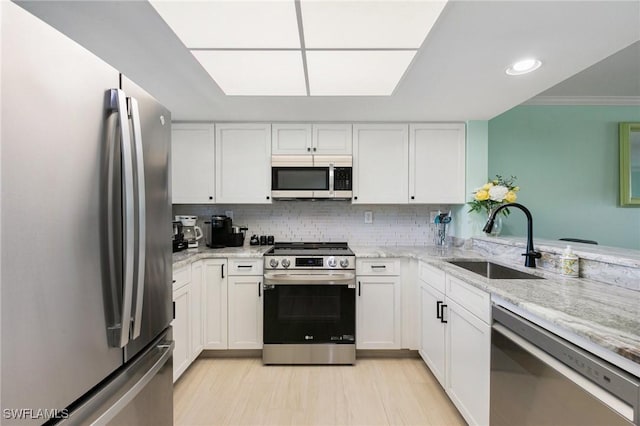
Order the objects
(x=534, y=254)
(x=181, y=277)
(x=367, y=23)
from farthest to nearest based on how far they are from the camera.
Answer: (x=181, y=277) → (x=534, y=254) → (x=367, y=23)

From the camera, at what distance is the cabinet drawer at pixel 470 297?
146cm

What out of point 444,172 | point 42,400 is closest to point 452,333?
point 444,172

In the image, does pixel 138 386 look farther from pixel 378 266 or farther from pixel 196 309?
pixel 378 266

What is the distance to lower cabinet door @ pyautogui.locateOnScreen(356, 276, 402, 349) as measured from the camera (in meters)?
2.57

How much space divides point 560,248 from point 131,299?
2182mm

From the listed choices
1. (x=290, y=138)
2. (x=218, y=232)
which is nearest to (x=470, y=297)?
(x=290, y=138)

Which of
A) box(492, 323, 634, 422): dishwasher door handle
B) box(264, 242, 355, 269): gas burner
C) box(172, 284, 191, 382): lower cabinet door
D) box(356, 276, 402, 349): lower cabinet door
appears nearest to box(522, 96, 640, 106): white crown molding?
box(356, 276, 402, 349): lower cabinet door

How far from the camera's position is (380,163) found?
2.89 metres

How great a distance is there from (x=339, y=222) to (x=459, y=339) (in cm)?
169

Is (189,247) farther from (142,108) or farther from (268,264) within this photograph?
(142,108)

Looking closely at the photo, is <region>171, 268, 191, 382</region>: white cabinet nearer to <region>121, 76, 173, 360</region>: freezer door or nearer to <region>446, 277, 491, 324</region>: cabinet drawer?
<region>121, 76, 173, 360</region>: freezer door

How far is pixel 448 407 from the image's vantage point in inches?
76.1

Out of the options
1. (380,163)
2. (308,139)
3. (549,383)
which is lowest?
(549,383)

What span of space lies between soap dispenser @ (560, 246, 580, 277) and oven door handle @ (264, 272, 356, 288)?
1422 mm
